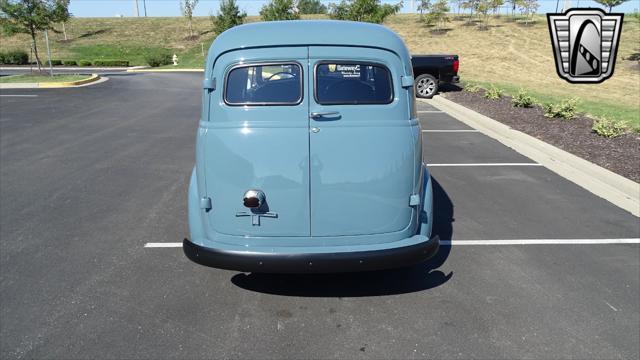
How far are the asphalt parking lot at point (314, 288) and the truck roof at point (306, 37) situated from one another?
7.18ft

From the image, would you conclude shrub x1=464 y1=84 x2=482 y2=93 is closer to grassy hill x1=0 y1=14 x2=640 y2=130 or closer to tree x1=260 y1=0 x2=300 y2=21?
grassy hill x1=0 y1=14 x2=640 y2=130

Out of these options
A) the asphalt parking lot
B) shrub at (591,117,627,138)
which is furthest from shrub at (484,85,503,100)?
the asphalt parking lot

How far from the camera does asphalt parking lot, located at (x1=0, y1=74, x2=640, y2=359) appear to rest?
3.34 meters

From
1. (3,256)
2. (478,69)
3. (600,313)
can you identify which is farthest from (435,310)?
(478,69)

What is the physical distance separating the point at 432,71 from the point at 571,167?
33.9 feet

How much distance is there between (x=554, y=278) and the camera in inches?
167

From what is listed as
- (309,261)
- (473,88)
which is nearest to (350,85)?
(309,261)

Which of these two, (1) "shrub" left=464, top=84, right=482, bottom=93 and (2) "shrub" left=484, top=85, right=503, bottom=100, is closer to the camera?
(2) "shrub" left=484, top=85, right=503, bottom=100

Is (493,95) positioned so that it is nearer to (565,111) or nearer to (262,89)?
(565,111)

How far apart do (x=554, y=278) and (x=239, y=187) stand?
321 centimetres

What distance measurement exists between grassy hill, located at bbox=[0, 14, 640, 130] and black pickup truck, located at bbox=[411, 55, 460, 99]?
239 centimetres

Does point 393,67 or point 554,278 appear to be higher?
point 393,67

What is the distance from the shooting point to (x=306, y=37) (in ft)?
12.0

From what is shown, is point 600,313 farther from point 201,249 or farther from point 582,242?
point 201,249
